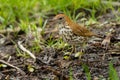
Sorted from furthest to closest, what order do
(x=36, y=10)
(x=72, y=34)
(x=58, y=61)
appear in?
(x=36, y=10)
(x=58, y=61)
(x=72, y=34)

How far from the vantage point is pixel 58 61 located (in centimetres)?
438

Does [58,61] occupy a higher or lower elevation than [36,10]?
lower

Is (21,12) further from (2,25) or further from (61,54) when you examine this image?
(61,54)

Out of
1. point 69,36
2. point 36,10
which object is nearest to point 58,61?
point 69,36

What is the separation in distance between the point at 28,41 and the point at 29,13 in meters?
1.25

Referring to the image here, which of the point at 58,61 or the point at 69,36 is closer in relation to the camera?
the point at 69,36

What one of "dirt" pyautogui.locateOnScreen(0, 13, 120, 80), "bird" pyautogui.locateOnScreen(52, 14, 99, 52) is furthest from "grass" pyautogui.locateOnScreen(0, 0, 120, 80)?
"bird" pyautogui.locateOnScreen(52, 14, 99, 52)

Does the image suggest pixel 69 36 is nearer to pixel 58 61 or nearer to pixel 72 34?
pixel 72 34

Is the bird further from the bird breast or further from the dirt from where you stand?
the dirt

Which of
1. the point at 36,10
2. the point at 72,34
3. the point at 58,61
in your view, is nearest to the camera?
the point at 72,34

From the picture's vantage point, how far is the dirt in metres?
4.06

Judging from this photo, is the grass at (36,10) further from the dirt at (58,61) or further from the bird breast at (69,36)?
the bird breast at (69,36)

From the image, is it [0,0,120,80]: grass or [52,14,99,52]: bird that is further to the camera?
[0,0,120,80]: grass

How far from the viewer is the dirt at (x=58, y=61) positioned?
4.06m
